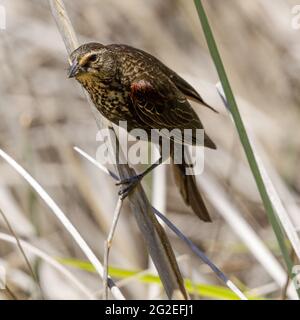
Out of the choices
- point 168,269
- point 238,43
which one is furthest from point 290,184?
point 168,269

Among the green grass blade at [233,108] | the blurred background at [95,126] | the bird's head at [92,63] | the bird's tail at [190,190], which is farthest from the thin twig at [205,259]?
the blurred background at [95,126]

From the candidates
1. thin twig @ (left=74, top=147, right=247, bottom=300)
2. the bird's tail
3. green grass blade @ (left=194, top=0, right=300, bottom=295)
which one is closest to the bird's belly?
the bird's tail

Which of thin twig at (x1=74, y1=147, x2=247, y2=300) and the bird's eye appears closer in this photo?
thin twig at (x1=74, y1=147, x2=247, y2=300)

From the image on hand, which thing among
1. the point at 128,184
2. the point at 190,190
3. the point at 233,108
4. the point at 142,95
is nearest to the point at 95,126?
the point at 190,190

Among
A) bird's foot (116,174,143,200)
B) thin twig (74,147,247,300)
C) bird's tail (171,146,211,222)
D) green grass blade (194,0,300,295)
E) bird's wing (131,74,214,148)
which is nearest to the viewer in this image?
green grass blade (194,0,300,295)

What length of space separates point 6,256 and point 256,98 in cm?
151

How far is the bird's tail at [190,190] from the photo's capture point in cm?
273

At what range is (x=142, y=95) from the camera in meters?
2.54

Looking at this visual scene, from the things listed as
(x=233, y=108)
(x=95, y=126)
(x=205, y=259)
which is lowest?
(x=205, y=259)

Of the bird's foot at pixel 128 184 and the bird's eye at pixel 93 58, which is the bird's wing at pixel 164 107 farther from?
the bird's foot at pixel 128 184

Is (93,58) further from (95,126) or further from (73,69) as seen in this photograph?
(95,126)

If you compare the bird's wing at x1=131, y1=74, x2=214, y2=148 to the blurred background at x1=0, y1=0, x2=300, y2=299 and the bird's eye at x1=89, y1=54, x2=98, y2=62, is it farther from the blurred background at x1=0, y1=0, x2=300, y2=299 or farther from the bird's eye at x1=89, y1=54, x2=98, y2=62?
the blurred background at x1=0, y1=0, x2=300, y2=299

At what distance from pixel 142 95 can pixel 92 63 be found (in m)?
0.26

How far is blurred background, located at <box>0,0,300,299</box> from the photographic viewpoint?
3646 mm
